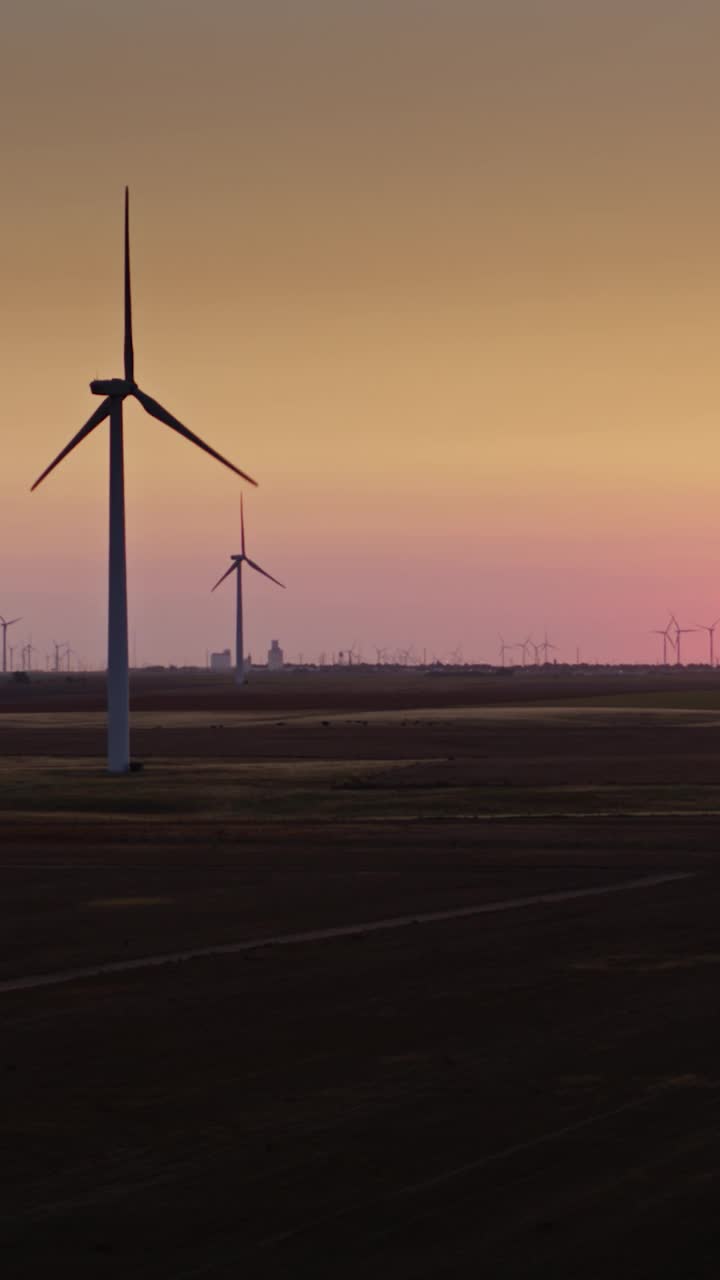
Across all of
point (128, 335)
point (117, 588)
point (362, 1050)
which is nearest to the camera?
point (362, 1050)

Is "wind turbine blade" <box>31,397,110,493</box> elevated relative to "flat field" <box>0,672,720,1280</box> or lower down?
elevated

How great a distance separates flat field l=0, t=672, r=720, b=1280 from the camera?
38.9 ft

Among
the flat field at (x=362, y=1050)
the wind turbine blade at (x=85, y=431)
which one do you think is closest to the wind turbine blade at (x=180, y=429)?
the wind turbine blade at (x=85, y=431)

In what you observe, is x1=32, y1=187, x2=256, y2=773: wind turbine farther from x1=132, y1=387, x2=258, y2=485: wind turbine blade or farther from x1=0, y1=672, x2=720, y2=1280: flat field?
x1=0, y1=672, x2=720, y2=1280: flat field

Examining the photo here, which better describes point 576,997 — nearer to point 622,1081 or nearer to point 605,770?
point 622,1081

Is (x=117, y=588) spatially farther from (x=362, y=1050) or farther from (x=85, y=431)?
(x=362, y=1050)

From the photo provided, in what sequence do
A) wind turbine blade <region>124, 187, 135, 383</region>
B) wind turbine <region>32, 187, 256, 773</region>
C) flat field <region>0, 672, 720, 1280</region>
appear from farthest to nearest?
1. wind turbine blade <region>124, 187, 135, 383</region>
2. wind turbine <region>32, 187, 256, 773</region>
3. flat field <region>0, 672, 720, 1280</region>

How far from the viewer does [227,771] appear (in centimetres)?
7500

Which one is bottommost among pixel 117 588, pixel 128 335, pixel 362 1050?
pixel 362 1050

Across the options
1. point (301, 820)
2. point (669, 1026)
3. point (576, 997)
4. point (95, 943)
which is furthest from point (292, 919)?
point (301, 820)

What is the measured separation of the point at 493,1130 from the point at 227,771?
60676 millimetres

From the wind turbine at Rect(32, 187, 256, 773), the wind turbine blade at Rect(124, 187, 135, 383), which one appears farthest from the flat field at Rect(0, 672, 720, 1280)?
the wind turbine blade at Rect(124, 187, 135, 383)

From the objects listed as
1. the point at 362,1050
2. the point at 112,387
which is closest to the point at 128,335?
the point at 112,387

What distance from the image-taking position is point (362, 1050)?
59.9 feet
